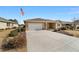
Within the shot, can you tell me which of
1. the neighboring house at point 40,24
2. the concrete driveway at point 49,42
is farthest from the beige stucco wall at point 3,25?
the concrete driveway at point 49,42

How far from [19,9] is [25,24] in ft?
2.73

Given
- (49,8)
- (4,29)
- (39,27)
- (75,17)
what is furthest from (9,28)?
(75,17)

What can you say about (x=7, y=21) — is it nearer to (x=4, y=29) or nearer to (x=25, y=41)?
(x=4, y=29)

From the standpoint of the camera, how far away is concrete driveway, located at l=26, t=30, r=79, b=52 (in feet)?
24.9

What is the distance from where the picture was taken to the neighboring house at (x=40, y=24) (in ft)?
26.9

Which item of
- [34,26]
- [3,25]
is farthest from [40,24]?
[3,25]

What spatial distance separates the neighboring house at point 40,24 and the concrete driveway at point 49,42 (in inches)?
10.6

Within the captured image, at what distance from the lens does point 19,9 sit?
25.4ft

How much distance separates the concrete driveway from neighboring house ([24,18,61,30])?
27cm

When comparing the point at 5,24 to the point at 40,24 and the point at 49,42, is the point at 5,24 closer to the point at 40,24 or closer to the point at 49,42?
the point at 40,24

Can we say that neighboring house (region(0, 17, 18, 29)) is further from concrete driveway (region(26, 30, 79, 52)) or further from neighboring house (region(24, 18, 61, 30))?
concrete driveway (region(26, 30, 79, 52))

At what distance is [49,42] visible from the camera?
809cm

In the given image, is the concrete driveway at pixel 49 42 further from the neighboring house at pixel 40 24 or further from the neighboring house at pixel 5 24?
the neighboring house at pixel 5 24

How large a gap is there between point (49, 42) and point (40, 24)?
1.29 m
